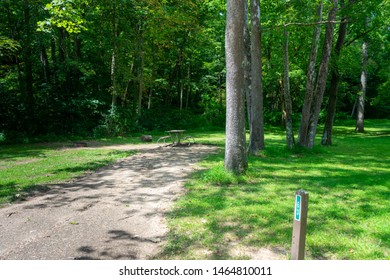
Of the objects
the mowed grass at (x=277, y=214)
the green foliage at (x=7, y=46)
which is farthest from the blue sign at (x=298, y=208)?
the green foliage at (x=7, y=46)

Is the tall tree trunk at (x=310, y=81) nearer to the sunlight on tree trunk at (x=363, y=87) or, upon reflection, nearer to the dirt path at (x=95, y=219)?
the dirt path at (x=95, y=219)

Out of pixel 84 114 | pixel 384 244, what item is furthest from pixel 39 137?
pixel 384 244

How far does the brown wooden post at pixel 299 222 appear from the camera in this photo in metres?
2.73

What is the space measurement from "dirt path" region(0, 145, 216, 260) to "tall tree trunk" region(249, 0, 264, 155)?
3860 mm

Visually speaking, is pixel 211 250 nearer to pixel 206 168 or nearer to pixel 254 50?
pixel 206 168

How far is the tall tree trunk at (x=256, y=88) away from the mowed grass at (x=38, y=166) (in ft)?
15.7

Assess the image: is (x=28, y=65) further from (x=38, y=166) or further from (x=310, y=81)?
(x=310, y=81)

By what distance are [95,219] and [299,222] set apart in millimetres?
3405

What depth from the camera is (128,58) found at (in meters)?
23.4

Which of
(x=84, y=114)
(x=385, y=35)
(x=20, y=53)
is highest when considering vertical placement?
(x=385, y=35)

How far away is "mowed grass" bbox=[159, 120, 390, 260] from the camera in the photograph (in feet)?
12.7

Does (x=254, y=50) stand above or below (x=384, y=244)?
above

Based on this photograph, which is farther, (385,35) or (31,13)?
(385,35)

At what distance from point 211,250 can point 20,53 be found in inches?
750
